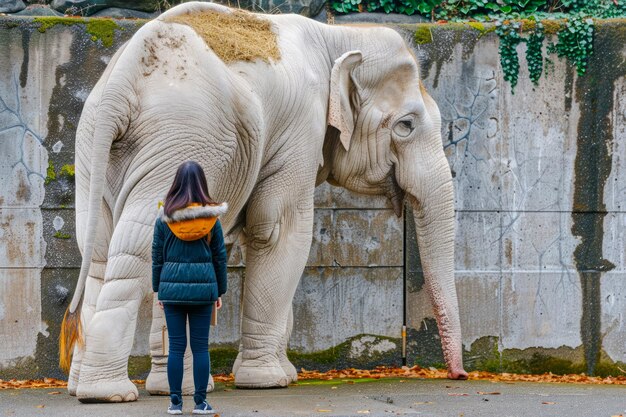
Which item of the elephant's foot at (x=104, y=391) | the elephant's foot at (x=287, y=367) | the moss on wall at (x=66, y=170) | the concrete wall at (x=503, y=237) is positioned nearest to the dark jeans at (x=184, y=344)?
the elephant's foot at (x=104, y=391)

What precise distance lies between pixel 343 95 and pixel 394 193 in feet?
3.44

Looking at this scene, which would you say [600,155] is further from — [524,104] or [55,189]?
[55,189]

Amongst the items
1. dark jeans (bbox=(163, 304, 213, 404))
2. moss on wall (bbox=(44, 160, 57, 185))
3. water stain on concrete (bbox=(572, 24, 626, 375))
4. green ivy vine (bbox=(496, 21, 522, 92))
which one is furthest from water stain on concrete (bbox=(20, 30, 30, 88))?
water stain on concrete (bbox=(572, 24, 626, 375))

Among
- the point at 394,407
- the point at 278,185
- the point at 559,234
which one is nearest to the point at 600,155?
the point at 559,234

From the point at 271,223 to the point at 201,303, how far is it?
187 cm

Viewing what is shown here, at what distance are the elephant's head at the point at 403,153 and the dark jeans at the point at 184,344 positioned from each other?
9.16 feet

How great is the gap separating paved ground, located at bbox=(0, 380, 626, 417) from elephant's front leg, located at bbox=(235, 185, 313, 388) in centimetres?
21

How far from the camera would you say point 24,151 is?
34.3 ft

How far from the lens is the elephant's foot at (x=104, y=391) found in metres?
7.80

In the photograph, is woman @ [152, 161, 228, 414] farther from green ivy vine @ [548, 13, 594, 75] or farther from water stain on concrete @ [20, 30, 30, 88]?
green ivy vine @ [548, 13, 594, 75]

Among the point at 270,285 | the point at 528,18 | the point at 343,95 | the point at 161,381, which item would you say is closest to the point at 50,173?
the point at 270,285

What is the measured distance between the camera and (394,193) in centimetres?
1027

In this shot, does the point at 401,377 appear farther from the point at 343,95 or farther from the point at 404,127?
the point at 343,95

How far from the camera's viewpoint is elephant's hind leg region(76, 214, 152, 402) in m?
7.77
